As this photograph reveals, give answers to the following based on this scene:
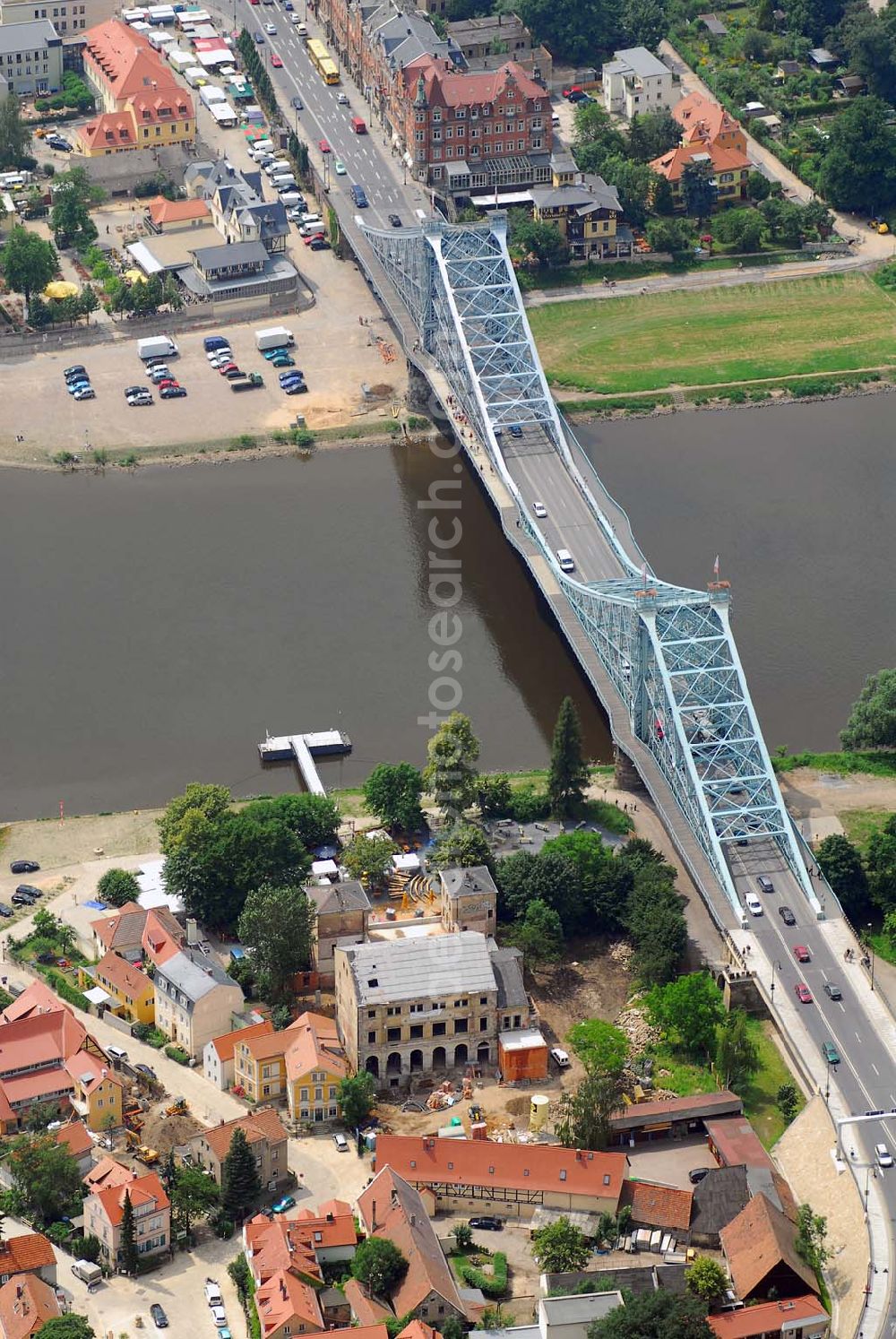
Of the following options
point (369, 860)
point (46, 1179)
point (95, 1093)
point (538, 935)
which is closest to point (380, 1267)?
point (46, 1179)

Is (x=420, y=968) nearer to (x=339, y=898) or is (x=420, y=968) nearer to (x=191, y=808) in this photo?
(x=339, y=898)

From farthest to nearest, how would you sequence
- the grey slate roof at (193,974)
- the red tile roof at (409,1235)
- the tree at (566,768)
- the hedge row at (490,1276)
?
1. the tree at (566,768)
2. the grey slate roof at (193,974)
3. the hedge row at (490,1276)
4. the red tile roof at (409,1235)

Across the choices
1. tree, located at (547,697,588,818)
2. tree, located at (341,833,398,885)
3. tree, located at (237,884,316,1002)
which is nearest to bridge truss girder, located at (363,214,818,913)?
tree, located at (547,697,588,818)

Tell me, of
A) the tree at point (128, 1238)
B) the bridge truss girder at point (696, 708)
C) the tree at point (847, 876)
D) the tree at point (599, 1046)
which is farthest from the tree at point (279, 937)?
the tree at point (847, 876)

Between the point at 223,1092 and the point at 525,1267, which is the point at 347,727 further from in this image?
the point at 525,1267

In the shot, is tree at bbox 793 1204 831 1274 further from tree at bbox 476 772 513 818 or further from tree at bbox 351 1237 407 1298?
tree at bbox 476 772 513 818

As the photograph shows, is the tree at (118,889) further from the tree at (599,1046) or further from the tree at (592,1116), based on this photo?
the tree at (592,1116)
